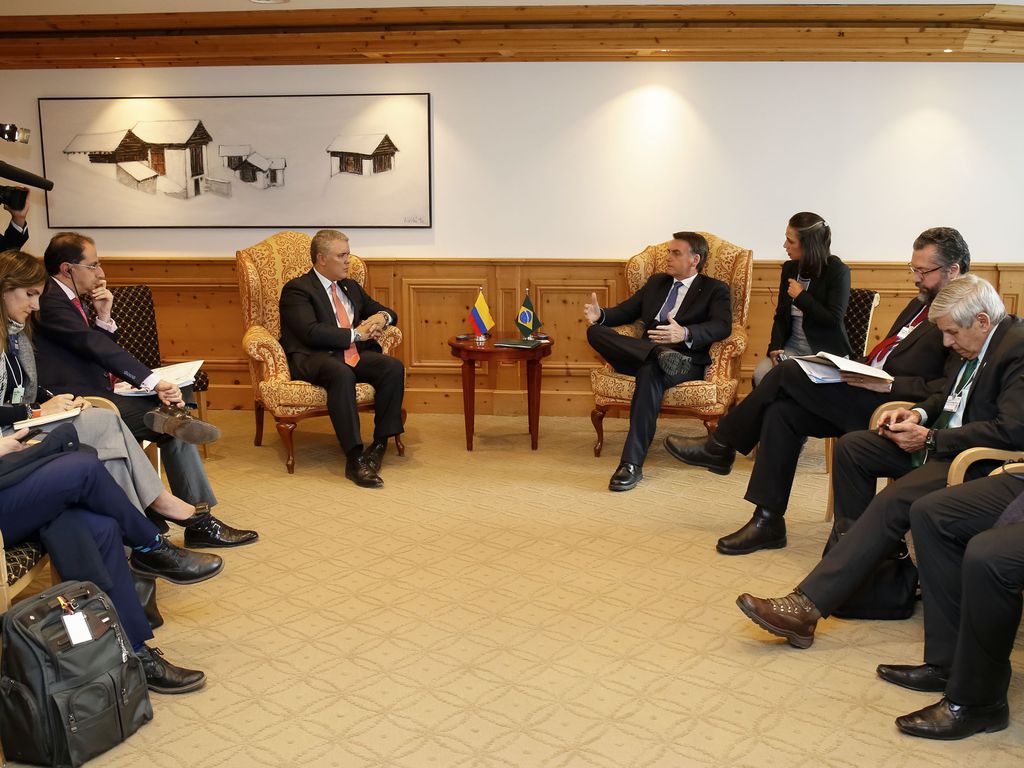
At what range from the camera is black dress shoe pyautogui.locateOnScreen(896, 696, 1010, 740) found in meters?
2.88

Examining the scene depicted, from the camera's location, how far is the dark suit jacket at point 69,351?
4.25 metres

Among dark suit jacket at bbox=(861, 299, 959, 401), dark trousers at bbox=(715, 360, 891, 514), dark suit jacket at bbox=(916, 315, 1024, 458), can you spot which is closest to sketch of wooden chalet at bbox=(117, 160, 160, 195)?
dark trousers at bbox=(715, 360, 891, 514)

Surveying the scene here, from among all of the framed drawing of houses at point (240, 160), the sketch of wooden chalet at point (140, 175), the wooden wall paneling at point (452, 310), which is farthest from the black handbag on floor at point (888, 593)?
the sketch of wooden chalet at point (140, 175)

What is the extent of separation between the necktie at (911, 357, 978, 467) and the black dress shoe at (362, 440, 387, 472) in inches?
117

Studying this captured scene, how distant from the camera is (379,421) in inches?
226

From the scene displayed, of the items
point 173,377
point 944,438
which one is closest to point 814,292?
point 944,438

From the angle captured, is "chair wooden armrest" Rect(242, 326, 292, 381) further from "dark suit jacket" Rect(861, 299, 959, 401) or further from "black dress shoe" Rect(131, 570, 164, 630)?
"dark suit jacket" Rect(861, 299, 959, 401)

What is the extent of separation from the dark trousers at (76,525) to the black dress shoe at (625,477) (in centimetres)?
284

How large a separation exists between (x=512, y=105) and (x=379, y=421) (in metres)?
2.62

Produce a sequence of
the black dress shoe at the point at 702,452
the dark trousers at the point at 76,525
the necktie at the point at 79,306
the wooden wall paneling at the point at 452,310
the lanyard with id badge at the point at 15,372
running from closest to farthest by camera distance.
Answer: the dark trousers at the point at 76,525
the lanyard with id badge at the point at 15,372
the necktie at the point at 79,306
the black dress shoe at the point at 702,452
the wooden wall paneling at the point at 452,310

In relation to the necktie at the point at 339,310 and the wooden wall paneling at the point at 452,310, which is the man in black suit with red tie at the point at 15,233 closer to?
the wooden wall paneling at the point at 452,310

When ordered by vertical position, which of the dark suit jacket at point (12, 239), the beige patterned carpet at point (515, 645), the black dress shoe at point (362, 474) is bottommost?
the beige patterned carpet at point (515, 645)

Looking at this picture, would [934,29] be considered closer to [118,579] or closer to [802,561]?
[802,561]

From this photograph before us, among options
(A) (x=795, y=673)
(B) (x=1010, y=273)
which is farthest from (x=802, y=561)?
(B) (x=1010, y=273)
